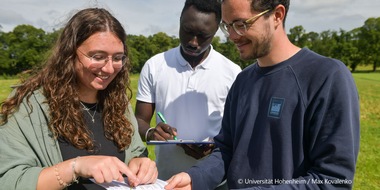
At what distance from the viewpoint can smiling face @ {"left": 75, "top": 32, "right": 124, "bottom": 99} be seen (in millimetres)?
2408

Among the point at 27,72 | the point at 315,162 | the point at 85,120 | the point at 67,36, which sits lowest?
the point at 315,162

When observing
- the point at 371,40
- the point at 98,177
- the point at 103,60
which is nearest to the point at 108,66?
the point at 103,60

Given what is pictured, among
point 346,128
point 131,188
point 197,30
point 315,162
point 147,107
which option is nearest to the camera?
point 346,128

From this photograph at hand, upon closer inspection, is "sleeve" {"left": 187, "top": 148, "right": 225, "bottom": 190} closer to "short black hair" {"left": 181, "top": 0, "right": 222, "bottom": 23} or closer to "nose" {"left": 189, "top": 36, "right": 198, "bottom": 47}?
"nose" {"left": 189, "top": 36, "right": 198, "bottom": 47}

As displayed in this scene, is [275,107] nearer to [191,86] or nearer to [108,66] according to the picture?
[108,66]

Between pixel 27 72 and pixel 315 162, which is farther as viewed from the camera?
pixel 27 72

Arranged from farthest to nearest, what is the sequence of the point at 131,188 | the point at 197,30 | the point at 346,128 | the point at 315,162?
1. the point at 197,30
2. the point at 131,188
3. the point at 315,162
4. the point at 346,128

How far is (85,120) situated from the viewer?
2590 mm

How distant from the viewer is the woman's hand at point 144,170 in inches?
89.7

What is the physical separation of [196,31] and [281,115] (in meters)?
1.54

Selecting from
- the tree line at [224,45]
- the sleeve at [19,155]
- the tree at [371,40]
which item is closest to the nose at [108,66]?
the sleeve at [19,155]

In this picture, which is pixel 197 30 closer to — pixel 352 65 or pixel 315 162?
pixel 315 162

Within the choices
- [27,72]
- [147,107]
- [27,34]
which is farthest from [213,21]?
[27,34]

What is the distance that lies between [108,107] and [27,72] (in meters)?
0.63
